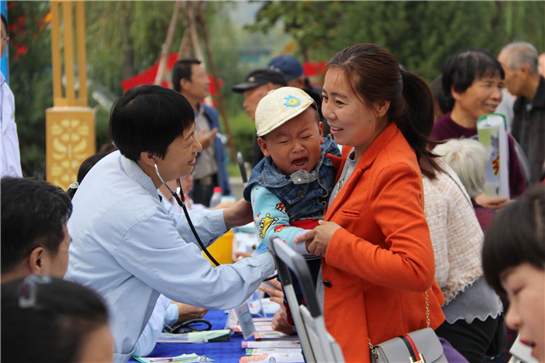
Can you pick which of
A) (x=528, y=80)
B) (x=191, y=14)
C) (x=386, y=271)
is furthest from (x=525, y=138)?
(x=191, y=14)

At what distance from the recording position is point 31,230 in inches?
68.1

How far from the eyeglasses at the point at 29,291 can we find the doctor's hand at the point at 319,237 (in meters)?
0.87

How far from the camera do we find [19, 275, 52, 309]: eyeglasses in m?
1.08

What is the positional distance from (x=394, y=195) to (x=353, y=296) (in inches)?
13.9

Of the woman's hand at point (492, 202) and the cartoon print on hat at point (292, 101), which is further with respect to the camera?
the woman's hand at point (492, 202)

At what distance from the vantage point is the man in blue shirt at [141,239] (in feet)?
6.81

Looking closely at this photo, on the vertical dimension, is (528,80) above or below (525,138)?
above

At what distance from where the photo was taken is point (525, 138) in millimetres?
5070

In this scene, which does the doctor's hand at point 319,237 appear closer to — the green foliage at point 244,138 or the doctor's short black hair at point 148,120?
the doctor's short black hair at point 148,120

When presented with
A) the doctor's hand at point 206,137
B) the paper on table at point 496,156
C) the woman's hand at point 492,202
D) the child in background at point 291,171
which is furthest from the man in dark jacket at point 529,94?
the child in background at point 291,171

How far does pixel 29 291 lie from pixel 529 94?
471cm

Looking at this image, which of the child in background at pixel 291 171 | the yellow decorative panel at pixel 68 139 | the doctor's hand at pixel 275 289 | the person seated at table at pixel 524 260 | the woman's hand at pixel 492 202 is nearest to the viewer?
the person seated at table at pixel 524 260

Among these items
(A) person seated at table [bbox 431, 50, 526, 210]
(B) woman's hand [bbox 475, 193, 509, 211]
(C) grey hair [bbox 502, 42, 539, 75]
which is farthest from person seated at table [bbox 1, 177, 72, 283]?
(C) grey hair [bbox 502, 42, 539, 75]

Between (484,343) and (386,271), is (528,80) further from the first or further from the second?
(386,271)
